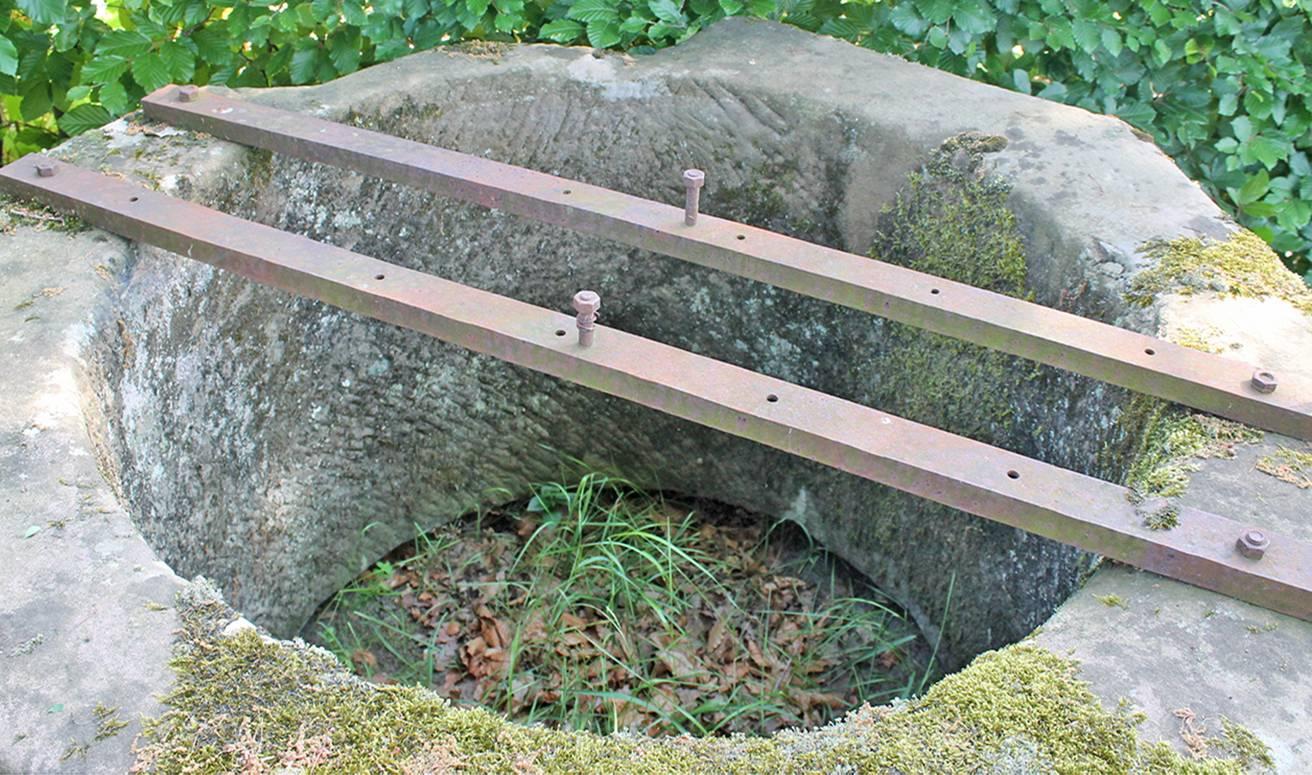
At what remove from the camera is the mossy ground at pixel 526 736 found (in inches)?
48.6

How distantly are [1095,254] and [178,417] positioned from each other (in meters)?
1.74

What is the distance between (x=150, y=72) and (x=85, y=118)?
0.74 feet

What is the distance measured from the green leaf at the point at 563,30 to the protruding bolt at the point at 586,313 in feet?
4.18

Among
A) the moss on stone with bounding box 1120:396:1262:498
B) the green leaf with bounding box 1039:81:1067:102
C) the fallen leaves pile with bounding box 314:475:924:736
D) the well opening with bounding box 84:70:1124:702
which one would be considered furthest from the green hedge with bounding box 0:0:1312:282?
the moss on stone with bounding box 1120:396:1262:498

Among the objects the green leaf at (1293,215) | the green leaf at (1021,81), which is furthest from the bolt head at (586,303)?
the green leaf at (1293,215)

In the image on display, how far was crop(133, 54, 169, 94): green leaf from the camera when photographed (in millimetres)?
2721

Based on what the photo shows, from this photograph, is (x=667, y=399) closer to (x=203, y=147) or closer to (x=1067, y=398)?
(x=1067, y=398)

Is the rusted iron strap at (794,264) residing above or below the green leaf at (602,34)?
below

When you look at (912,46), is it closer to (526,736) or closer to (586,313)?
(586,313)

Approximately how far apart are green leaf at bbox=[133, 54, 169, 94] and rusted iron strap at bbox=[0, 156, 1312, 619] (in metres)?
0.58

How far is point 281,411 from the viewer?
2586 mm

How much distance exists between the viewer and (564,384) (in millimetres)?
2998

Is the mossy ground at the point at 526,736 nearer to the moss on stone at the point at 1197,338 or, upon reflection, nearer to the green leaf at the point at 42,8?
the moss on stone at the point at 1197,338

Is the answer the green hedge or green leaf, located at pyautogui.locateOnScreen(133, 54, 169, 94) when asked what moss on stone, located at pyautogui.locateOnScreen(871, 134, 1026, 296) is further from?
green leaf, located at pyautogui.locateOnScreen(133, 54, 169, 94)
